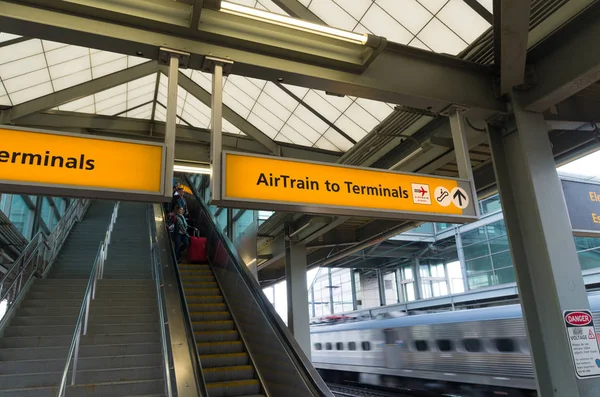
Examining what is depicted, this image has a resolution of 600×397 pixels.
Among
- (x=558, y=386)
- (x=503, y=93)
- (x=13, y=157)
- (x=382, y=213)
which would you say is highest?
(x=503, y=93)

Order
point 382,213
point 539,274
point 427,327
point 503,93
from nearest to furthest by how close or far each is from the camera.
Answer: point 382,213
point 539,274
point 503,93
point 427,327

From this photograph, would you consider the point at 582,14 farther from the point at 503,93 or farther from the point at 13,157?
the point at 13,157

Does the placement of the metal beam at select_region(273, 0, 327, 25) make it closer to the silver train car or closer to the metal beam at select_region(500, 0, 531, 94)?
the metal beam at select_region(500, 0, 531, 94)

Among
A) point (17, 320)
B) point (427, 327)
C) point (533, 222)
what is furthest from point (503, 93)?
point (427, 327)

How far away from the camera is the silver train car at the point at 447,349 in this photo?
9.62 metres

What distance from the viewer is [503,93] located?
4.94m

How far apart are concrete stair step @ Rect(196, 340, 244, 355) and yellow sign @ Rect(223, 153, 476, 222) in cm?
493

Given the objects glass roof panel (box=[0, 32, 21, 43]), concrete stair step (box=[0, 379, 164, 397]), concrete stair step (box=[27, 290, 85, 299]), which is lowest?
concrete stair step (box=[0, 379, 164, 397])

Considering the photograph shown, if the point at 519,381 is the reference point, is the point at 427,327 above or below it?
above

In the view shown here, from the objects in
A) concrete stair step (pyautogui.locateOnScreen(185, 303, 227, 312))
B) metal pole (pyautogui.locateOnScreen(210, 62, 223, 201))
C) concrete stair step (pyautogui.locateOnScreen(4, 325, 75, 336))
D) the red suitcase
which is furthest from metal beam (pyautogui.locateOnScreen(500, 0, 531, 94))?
the red suitcase

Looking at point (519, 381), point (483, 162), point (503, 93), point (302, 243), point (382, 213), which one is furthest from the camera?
point (302, 243)

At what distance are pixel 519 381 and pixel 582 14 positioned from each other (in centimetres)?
808

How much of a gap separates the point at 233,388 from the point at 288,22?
5.36 meters

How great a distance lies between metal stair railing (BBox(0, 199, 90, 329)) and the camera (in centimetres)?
789
